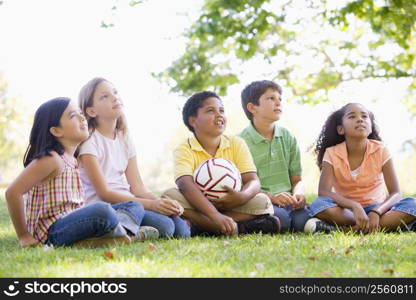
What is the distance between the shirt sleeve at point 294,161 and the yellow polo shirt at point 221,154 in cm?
56

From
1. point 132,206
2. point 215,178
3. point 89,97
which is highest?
point 89,97

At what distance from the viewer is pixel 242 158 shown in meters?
5.23

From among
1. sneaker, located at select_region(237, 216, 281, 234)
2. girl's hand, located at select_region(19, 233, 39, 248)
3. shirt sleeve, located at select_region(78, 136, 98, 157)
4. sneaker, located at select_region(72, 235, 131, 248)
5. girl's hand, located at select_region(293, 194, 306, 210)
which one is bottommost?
sneaker, located at select_region(237, 216, 281, 234)

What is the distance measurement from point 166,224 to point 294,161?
1585 millimetres

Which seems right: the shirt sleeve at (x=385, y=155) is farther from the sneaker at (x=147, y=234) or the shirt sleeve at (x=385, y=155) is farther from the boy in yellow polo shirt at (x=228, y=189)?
the sneaker at (x=147, y=234)

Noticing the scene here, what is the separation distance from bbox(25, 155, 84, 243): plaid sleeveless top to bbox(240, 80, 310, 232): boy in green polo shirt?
1922 mm

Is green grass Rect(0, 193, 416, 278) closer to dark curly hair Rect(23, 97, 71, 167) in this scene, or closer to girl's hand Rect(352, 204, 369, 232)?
girl's hand Rect(352, 204, 369, 232)

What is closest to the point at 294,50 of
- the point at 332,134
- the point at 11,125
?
the point at 332,134

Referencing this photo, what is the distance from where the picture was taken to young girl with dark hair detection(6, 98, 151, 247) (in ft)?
13.5

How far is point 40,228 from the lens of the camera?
4.27 meters

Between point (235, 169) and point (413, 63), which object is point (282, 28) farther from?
point (235, 169)

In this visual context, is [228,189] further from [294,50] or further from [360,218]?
[294,50]

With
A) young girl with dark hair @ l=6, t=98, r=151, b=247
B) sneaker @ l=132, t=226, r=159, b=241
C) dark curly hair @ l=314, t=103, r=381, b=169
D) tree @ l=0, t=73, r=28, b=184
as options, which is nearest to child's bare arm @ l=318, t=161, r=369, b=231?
dark curly hair @ l=314, t=103, r=381, b=169

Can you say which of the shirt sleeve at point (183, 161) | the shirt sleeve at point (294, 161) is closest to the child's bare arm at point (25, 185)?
the shirt sleeve at point (183, 161)
